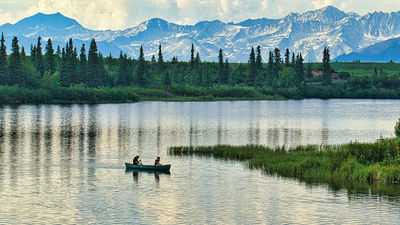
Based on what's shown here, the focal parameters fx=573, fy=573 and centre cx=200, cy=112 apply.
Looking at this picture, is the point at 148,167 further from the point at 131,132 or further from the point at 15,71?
the point at 15,71

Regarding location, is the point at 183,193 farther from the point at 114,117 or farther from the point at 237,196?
the point at 114,117

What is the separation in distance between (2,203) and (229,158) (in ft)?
88.0

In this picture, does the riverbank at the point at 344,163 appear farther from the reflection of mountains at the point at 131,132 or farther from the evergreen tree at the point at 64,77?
the evergreen tree at the point at 64,77

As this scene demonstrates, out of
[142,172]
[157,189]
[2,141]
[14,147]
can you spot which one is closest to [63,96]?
[2,141]

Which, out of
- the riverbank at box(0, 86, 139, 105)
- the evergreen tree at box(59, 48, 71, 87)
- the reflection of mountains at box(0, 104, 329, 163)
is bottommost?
the reflection of mountains at box(0, 104, 329, 163)

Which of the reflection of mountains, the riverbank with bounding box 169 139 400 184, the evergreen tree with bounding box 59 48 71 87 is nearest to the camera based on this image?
the riverbank with bounding box 169 139 400 184

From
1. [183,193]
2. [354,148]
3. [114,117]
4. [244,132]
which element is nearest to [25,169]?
[183,193]

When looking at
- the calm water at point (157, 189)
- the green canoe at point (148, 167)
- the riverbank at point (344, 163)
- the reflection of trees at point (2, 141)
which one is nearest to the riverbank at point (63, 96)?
the reflection of trees at point (2, 141)

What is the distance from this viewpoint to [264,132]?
89.9 m

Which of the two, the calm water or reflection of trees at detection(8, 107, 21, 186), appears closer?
the calm water

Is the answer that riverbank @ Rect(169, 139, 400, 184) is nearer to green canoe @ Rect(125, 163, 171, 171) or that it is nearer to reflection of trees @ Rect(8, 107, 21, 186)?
green canoe @ Rect(125, 163, 171, 171)

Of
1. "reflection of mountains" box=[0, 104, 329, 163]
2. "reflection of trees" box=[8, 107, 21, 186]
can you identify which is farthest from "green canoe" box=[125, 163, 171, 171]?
"reflection of trees" box=[8, 107, 21, 186]

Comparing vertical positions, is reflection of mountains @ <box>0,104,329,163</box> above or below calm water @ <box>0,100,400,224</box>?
above

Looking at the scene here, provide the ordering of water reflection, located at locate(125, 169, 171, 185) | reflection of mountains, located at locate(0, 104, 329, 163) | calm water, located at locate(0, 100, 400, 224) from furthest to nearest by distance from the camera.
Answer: reflection of mountains, located at locate(0, 104, 329, 163)
water reflection, located at locate(125, 169, 171, 185)
calm water, located at locate(0, 100, 400, 224)
